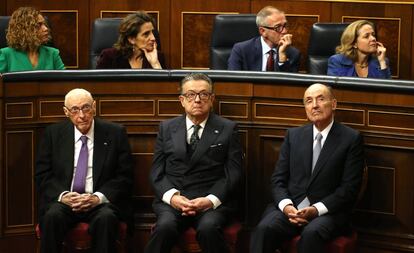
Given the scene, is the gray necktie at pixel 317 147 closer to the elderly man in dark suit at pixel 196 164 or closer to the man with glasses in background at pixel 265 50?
the elderly man in dark suit at pixel 196 164

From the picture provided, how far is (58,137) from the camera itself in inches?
237

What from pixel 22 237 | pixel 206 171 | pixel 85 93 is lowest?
pixel 22 237

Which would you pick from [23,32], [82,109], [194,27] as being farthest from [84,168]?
[194,27]

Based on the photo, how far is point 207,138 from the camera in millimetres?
5949

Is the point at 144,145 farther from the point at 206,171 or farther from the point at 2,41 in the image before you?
the point at 2,41

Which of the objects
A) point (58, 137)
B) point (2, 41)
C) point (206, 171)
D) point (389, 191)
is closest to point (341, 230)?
point (389, 191)

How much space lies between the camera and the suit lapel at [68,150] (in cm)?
599

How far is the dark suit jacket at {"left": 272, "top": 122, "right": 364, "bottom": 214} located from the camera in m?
5.69

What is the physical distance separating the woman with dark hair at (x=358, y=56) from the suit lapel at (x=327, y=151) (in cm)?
113

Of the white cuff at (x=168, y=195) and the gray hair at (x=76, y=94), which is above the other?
the gray hair at (x=76, y=94)

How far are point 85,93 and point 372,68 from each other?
6.44ft

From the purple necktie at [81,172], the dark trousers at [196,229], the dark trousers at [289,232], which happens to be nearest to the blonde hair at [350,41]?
the dark trousers at [289,232]

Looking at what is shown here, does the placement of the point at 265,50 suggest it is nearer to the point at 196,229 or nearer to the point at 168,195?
the point at 168,195

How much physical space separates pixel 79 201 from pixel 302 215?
120cm
